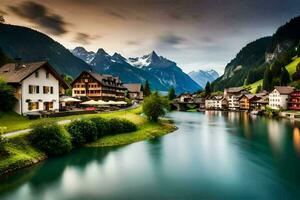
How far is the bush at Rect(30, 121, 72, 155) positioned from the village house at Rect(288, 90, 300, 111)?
121 meters

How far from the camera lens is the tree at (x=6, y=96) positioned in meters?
45.2

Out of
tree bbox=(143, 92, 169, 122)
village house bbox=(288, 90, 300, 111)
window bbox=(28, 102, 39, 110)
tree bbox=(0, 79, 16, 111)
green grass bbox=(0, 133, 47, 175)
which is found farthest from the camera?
village house bbox=(288, 90, 300, 111)

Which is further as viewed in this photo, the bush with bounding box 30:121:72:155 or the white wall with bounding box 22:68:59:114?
the white wall with bounding box 22:68:59:114

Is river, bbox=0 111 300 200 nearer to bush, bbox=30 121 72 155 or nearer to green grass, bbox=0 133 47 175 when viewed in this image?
green grass, bbox=0 133 47 175

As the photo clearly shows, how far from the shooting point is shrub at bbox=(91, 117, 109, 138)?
48.4m

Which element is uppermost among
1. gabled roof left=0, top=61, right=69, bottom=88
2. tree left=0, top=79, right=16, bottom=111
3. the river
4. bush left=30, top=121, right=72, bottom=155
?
gabled roof left=0, top=61, right=69, bottom=88

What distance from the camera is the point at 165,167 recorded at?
3594 centimetres

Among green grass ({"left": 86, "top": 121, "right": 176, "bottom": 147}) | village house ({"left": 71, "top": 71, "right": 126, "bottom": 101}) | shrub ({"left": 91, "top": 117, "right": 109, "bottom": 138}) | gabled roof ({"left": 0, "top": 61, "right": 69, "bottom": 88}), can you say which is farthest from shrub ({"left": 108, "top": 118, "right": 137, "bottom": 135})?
village house ({"left": 71, "top": 71, "right": 126, "bottom": 101})

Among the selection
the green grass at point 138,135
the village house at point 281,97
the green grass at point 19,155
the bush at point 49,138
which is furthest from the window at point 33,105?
the village house at point 281,97

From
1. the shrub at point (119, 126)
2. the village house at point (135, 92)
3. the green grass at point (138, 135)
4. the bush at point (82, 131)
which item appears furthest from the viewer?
the village house at point (135, 92)

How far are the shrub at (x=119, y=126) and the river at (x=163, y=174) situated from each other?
18.8 ft

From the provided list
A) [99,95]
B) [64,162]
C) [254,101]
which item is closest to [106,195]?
[64,162]

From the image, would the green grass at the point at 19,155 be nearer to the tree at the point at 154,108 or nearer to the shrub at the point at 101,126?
the shrub at the point at 101,126

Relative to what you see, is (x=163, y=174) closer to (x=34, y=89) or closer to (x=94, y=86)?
(x=34, y=89)
